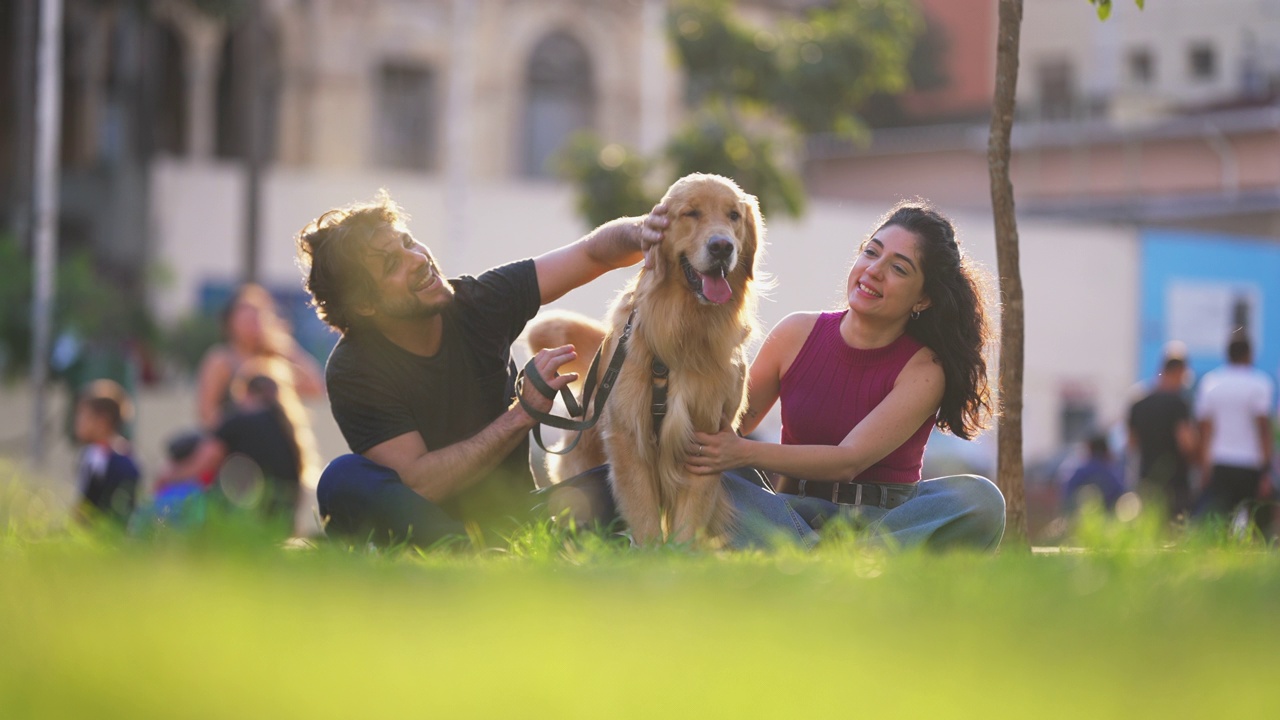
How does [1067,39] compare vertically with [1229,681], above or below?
above

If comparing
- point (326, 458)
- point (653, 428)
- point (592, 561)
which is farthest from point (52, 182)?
point (592, 561)

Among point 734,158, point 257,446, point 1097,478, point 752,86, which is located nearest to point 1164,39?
point 752,86

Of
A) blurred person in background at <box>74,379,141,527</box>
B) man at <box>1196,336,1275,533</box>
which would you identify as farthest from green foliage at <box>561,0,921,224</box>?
blurred person in background at <box>74,379,141,527</box>

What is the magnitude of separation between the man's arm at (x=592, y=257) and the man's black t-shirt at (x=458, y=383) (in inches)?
2.3

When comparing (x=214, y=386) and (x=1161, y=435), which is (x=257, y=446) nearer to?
(x=214, y=386)

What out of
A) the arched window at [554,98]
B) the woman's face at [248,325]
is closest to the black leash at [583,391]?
the woman's face at [248,325]

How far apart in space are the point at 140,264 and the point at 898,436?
69.1 feet

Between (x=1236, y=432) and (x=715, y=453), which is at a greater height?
(x=715, y=453)

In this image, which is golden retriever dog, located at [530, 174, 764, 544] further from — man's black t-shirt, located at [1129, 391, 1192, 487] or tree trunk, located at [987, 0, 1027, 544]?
man's black t-shirt, located at [1129, 391, 1192, 487]

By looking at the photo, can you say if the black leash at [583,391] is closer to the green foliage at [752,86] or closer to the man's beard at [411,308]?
the man's beard at [411,308]

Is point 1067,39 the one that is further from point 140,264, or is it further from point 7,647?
point 7,647

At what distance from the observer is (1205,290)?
1142 inches

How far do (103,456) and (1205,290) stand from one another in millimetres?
24465

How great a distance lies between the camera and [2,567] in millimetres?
2549
